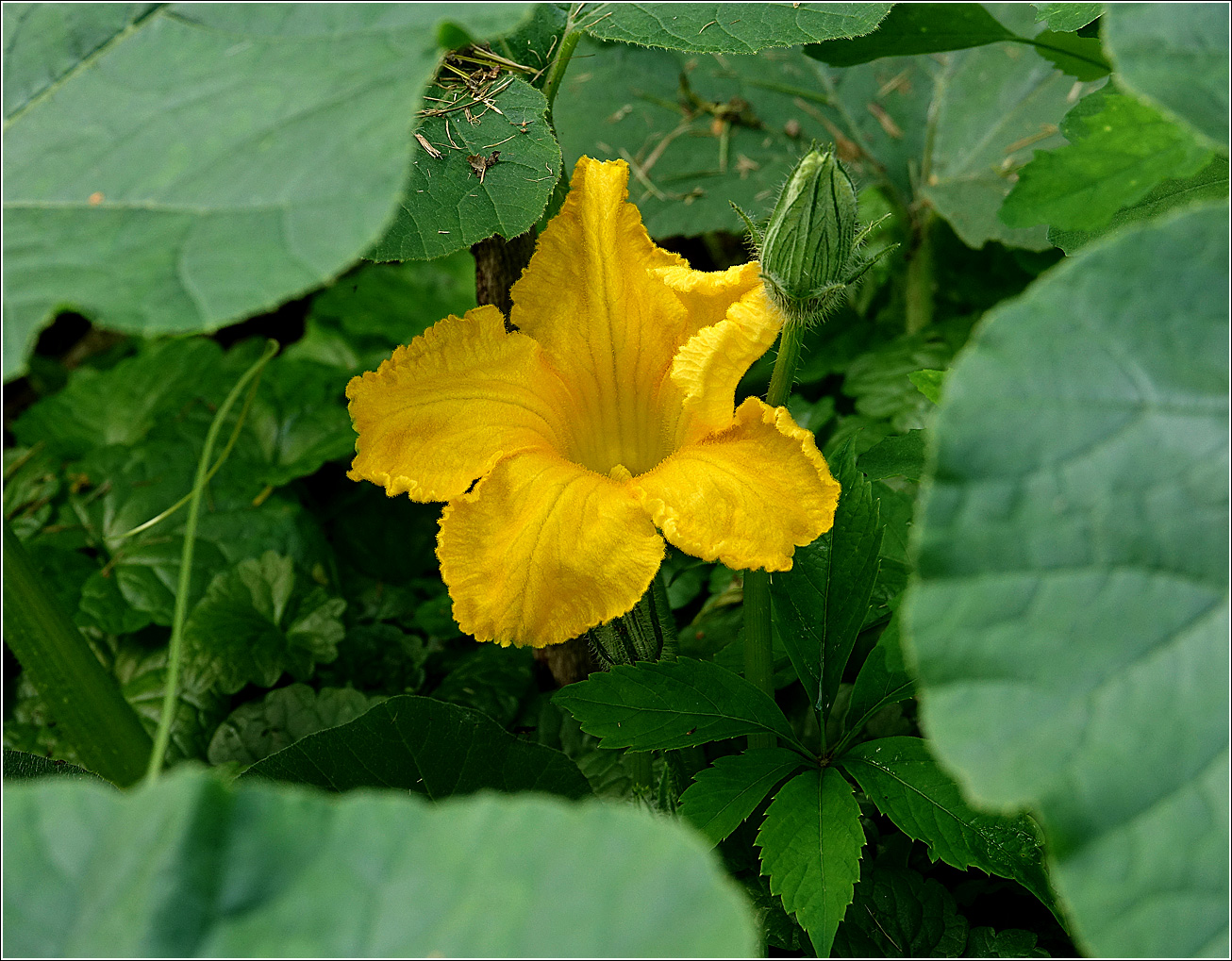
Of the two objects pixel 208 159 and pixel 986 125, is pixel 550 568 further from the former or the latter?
pixel 986 125

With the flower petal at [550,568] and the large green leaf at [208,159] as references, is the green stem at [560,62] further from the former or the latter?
the flower petal at [550,568]

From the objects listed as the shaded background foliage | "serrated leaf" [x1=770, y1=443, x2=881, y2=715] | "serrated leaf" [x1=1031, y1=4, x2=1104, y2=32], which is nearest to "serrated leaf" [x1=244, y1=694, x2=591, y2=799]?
the shaded background foliage

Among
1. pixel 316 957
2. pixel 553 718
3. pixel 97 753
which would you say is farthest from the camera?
pixel 553 718

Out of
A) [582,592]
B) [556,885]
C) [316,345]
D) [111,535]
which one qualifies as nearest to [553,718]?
[582,592]

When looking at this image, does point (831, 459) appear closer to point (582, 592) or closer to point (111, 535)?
point (582, 592)

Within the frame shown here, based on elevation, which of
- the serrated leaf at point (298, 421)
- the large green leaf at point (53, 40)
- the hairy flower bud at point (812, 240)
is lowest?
the serrated leaf at point (298, 421)

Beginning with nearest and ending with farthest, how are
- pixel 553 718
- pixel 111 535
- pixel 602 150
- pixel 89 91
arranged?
pixel 89 91 < pixel 553 718 < pixel 111 535 < pixel 602 150

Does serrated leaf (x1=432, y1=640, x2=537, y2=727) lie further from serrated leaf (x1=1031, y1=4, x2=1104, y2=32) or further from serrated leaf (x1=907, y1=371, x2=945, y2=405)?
serrated leaf (x1=1031, y1=4, x2=1104, y2=32)

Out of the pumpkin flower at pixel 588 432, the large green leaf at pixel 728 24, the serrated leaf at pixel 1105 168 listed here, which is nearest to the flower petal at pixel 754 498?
the pumpkin flower at pixel 588 432

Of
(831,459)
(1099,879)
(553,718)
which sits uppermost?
(1099,879)
